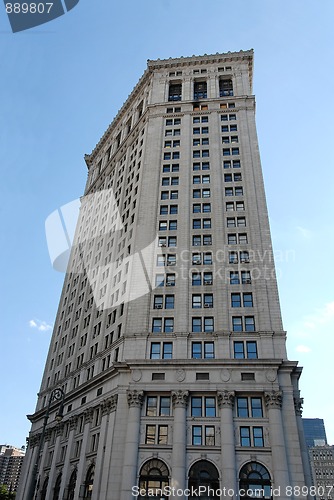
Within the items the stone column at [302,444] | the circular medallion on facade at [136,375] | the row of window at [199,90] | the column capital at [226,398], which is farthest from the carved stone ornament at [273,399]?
the row of window at [199,90]

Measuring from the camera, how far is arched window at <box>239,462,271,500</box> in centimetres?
3825

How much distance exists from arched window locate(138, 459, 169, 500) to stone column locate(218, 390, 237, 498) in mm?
5789

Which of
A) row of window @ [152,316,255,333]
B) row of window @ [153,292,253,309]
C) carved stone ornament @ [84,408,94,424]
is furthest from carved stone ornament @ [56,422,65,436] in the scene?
row of window @ [153,292,253,309]

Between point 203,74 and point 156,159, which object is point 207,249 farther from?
point 203,74

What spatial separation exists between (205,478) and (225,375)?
9.97 meters

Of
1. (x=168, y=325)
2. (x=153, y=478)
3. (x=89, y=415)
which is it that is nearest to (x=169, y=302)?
(x=168, y=325)

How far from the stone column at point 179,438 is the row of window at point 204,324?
804 centimetres

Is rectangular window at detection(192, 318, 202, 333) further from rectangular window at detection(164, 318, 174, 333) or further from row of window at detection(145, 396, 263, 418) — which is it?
row of window at detection(145, 396, 263, 418)

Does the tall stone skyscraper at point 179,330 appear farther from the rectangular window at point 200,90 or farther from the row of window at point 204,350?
the rectangular window at point 200,90

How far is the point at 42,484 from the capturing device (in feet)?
190

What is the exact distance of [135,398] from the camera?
44312 mm

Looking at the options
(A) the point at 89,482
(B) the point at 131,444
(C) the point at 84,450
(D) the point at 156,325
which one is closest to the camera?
(B) the point at 131,444

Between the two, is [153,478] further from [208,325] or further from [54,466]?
[54,466]

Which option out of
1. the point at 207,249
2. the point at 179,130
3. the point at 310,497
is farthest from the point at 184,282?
the point at 179,130
